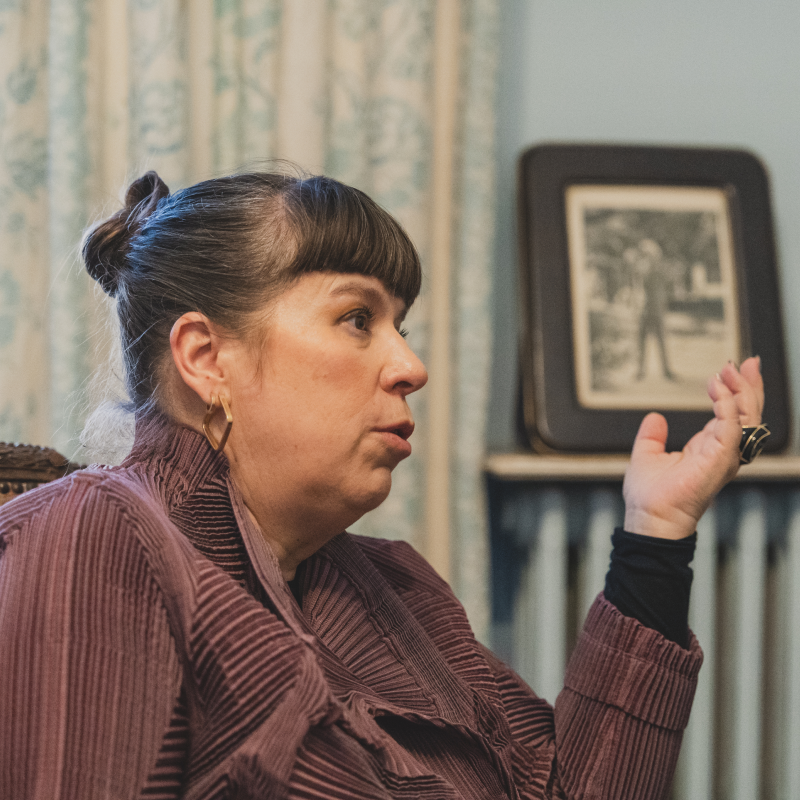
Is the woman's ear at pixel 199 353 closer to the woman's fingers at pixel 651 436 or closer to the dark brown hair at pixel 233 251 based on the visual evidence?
the dark brown hair at pixel 233 251

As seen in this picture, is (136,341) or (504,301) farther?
(504,301)

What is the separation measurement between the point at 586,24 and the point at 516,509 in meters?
0.99

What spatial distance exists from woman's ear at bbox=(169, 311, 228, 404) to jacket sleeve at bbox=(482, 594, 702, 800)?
1.72 ft

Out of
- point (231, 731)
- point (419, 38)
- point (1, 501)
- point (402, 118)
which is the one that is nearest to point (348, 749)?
point (231, 731)

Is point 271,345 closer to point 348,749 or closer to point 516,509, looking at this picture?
point 348,749

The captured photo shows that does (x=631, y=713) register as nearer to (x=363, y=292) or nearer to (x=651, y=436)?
(x=651, y=436)

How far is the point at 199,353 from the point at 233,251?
11 cm


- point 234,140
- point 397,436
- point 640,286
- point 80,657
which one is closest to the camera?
point 80,657

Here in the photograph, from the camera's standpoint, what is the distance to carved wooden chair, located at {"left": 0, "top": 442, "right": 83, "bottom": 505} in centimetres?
91

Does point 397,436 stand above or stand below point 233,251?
below

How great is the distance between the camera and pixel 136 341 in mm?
908

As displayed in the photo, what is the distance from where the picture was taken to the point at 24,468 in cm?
93

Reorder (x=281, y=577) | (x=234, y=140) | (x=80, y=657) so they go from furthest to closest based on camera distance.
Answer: (x=234, y=140) → (x=281, y=577) → (x=80, y=657)

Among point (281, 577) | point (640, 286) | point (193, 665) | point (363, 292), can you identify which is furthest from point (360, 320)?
point (640, 286)
